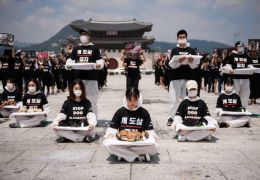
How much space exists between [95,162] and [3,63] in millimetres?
8757

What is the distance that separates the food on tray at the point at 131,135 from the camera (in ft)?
16.6

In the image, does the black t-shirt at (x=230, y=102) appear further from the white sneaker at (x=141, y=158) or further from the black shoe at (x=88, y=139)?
the white sneaker at (x=141, y=158)

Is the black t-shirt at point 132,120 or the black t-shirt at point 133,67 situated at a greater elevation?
the black t-shirt at point 133,67

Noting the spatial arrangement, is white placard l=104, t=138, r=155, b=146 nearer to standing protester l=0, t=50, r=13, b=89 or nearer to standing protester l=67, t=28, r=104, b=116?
standing protester l=67, t=28, r=104, b=116

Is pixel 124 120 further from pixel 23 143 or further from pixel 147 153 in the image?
pixel 23 143

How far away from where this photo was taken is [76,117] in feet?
21.2

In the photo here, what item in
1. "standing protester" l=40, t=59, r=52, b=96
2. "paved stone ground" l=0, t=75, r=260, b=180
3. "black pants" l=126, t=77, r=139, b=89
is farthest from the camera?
"standing protester" l=40, t=59, r=52, b=96

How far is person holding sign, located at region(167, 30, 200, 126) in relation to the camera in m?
7.49

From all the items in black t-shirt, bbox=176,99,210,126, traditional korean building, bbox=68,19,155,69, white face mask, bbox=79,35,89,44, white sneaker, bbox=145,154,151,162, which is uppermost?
traditional korean building, bbox=68,19,155,69

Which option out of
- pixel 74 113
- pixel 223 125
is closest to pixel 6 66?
pixel 74 113

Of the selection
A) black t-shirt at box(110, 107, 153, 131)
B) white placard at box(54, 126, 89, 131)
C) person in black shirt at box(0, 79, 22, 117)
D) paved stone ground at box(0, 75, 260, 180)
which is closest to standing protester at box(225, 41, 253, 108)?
paved stone ground at box(0, 75, 260, 180)

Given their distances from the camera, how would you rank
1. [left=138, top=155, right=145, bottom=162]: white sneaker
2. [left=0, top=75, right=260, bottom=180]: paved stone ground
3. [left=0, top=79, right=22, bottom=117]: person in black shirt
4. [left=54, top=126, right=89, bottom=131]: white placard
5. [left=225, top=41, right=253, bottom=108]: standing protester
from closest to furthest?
[left=0, top=75, right=260, bottom=180]: paved stone ground < [left=138, top=155, right=145, bottom=162]: white sneaker < [left=54, top=126, right=89, bottom=131]: white placard < [left=225, top=41, right=253, bottom=108]: standing protester < [left=0, top=79, right=22, bottom=117]: person in black shirt

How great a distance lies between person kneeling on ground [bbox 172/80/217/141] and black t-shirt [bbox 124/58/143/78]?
12.0 ft

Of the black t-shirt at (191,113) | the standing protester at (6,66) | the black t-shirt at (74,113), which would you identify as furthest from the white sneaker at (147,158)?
the standing protester at (6,66)
